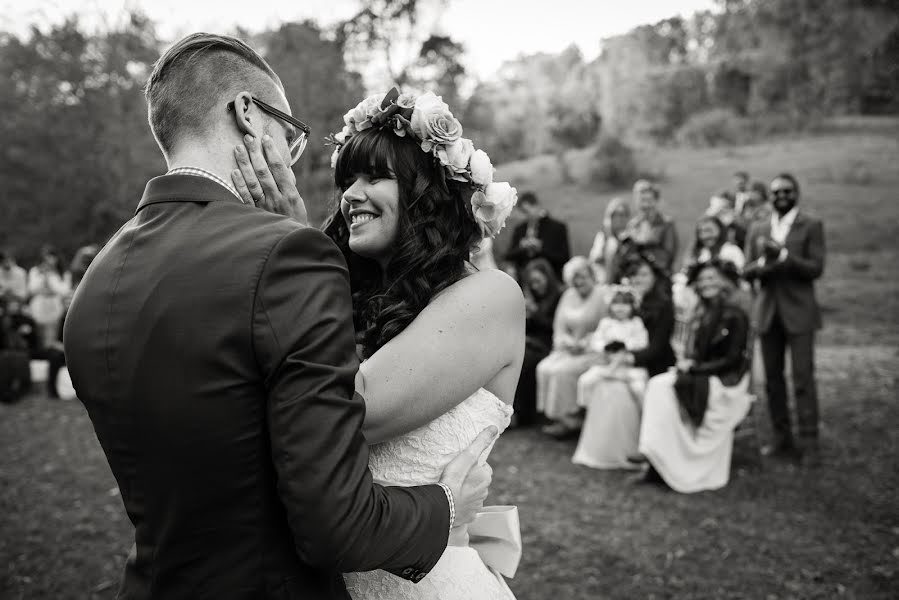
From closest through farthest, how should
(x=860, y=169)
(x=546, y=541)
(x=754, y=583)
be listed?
(x=754, y=583) → (x=546, y=541) → (x=860, y=169)

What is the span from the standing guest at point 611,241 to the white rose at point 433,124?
6.61 metres

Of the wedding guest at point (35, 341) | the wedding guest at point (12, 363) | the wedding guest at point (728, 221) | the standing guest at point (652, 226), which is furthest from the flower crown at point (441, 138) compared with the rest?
the wedding guest at point (12, 363)

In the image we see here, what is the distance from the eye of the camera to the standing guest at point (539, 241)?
9.33 m

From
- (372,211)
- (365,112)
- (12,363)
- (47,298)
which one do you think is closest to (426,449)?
(372,211)

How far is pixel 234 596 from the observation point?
1396 millimetres

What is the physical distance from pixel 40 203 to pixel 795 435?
22.2 meters

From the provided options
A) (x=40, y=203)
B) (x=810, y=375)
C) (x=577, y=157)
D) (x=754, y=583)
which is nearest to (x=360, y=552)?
(x=754, y=583)

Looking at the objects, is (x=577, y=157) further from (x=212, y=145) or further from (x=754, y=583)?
(x=212, y=145)

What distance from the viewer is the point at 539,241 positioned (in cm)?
940

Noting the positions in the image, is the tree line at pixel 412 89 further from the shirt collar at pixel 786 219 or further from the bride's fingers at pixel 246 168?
the bride's fingers at pixel 246 168

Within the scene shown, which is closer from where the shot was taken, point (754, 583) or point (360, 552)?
point (360, 552)

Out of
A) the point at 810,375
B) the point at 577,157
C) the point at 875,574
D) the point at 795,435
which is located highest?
the point at 577,157

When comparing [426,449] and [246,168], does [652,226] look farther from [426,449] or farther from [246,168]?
[246,168]

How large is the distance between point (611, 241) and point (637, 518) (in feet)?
16.1
